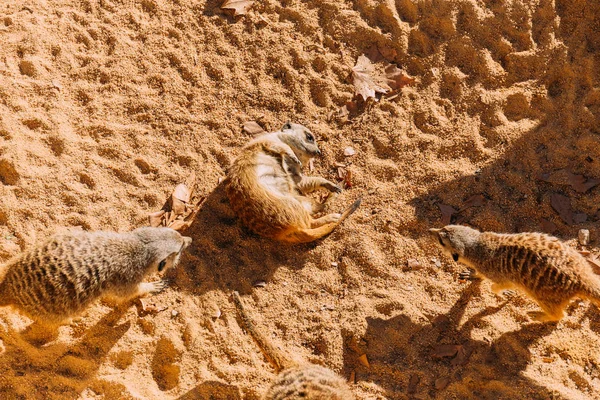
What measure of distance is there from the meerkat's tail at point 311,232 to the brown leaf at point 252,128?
0.96m

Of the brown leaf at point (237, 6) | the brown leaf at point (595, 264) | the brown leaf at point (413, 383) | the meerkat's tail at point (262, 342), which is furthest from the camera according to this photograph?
the brown leaf at point (237, 6)

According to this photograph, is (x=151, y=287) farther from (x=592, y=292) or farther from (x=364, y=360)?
(x=592, y=292)

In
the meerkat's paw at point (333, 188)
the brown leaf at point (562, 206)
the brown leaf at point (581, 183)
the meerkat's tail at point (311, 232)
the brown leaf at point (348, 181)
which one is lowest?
the meerkat's tail at point (311, 232)

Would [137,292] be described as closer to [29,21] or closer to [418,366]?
[418,366]

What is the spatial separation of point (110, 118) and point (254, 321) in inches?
77.4

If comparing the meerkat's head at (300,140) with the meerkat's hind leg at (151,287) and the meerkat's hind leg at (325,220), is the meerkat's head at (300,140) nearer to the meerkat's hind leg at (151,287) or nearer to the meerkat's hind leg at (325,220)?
the meerkat's hind leg at (325,220)

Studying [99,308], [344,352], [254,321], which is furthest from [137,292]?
[344,352]

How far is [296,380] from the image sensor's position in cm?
276

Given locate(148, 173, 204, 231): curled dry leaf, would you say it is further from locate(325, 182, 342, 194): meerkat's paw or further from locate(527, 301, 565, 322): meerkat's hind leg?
locate(527, 301, 565, 322): meerkat's hind leg

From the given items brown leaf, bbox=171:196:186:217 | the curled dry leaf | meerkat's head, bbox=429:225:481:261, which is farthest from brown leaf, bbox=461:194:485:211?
brown leaf, bbox=171:196:186:217

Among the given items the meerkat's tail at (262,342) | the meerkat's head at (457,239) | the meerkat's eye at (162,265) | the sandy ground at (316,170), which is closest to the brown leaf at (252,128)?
the sandy ground at (316,170)

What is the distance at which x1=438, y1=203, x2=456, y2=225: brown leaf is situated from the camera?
3672 millimetres

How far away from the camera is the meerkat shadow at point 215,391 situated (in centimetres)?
313

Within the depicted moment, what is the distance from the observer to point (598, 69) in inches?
153
